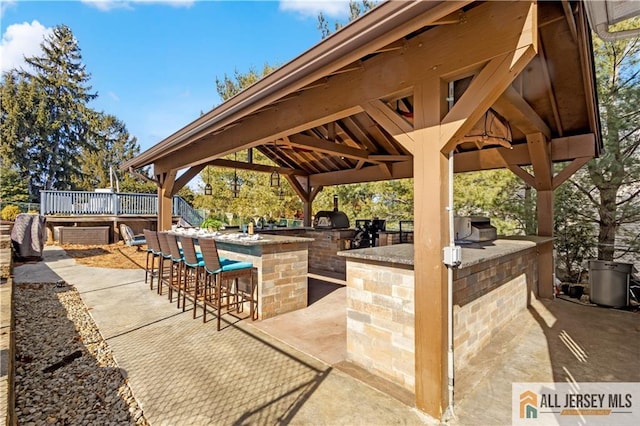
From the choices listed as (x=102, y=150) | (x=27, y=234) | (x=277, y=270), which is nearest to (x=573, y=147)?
(x=277, y=270)

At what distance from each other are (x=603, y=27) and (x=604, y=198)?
→ 5.79m

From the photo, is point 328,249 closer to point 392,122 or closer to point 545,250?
point 545,250

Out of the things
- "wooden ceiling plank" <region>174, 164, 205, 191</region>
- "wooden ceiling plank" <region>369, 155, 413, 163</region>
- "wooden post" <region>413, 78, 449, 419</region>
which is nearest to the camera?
"wooden post" <region>413, 78, 449, 419</region>

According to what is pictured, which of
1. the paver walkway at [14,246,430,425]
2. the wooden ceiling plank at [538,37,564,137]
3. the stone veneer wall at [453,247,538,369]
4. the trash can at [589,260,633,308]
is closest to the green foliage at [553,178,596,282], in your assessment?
the trash can at [589,260,633,308]

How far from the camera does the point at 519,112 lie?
11.1 feet

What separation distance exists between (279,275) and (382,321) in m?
1.94

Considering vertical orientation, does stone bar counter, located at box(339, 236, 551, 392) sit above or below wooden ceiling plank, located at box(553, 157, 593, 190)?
below

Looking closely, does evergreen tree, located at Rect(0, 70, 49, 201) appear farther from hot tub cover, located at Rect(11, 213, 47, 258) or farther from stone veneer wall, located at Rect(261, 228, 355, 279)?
stone veneer wall, located at Rect(261, 228, 355, 279)

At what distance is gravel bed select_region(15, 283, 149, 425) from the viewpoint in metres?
2.17

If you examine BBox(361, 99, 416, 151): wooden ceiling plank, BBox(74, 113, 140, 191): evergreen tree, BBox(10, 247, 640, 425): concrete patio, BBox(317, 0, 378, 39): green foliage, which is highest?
BBox(317, 0, 378, 39): green foliage

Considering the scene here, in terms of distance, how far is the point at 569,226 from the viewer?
6680mm

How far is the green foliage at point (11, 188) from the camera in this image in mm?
17217

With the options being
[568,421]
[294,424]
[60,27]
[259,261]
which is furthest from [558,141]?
[60,27]

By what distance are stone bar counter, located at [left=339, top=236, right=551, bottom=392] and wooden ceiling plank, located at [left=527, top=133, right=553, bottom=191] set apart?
2229 millimetres
